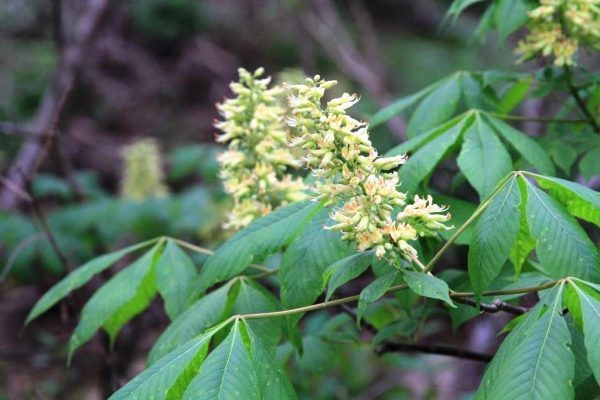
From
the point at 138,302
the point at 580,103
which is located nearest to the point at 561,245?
the point at 580,103

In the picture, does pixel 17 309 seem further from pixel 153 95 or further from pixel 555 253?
pixel 555 253

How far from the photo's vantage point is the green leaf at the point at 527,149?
7.56 feet

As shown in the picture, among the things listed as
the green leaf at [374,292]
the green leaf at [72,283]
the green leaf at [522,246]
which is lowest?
the green leaf at [522,246]

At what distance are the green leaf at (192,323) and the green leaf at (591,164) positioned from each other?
1.38 m

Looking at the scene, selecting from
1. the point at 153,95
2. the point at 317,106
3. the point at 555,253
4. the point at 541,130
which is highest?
the point at 153,95

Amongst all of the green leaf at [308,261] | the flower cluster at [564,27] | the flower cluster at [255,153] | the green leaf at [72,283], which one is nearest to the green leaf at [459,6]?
the flower cluster at [564,27]

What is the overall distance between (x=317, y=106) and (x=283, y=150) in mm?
725

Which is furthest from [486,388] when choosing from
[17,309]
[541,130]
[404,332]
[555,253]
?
[17,309]

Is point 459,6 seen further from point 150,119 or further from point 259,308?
point 150,119

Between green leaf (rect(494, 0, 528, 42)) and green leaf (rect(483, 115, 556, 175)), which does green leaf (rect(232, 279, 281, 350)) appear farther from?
green leaf (rect(494, 0, 528, 42))

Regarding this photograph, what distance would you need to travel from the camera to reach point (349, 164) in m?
1.90

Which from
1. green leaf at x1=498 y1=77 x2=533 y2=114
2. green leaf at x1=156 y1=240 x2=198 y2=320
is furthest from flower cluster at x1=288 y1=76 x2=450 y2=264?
green leaf at x1=498 y1=77 x2=533 y2=114

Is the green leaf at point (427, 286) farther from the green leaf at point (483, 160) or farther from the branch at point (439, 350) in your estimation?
the branch at point (439, 350)

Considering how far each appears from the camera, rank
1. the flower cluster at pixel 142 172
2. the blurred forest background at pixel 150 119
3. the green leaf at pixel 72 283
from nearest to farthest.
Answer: the green leaf at pixel 72 283
the blurred forest background at pixel 150 119
the flower cluster at pixel 142 172
